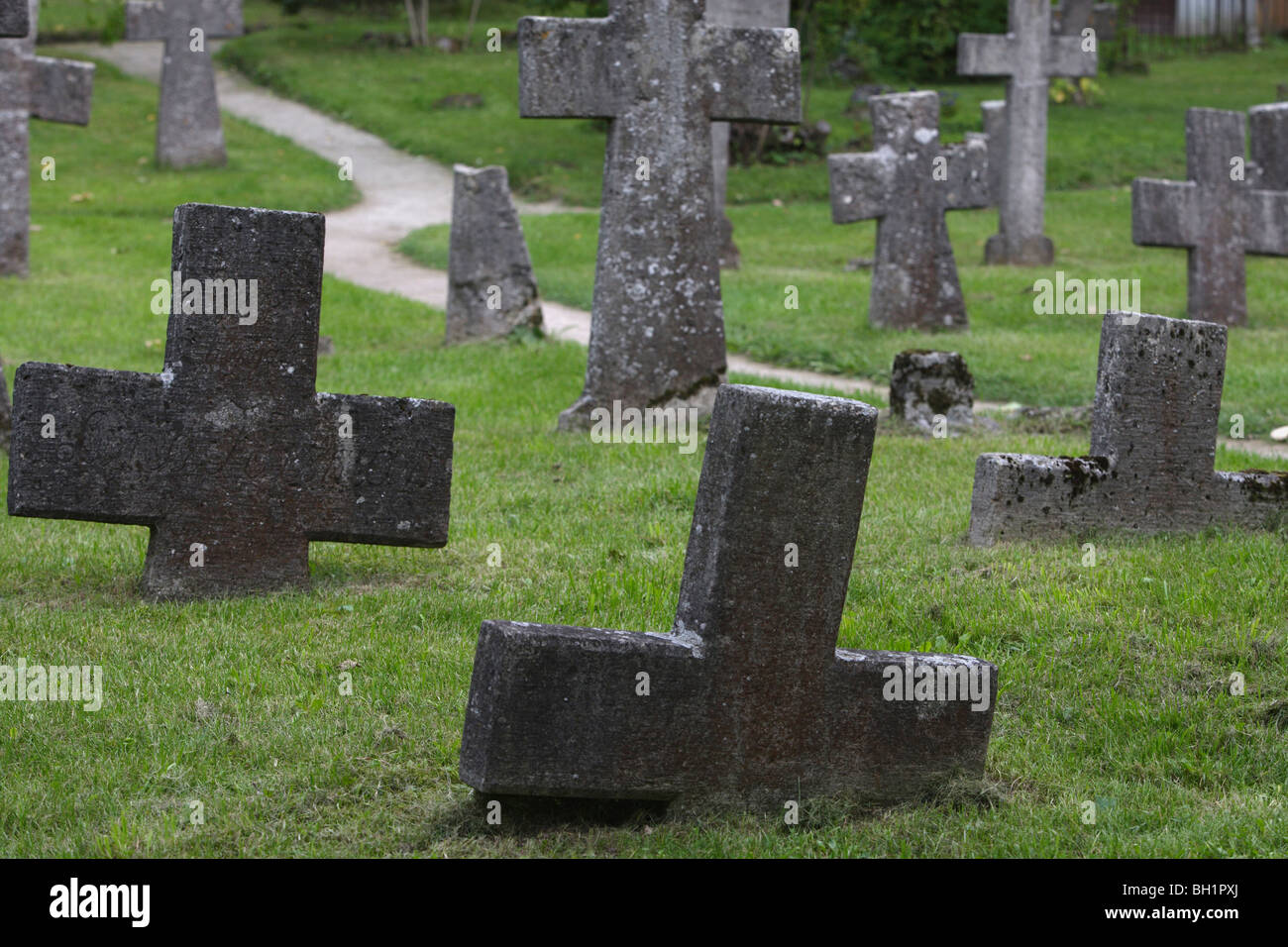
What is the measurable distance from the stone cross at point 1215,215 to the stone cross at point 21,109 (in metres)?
10.7

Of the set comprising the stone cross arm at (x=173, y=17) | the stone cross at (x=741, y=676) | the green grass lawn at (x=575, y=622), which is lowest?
the green grass lawn at (x=575, y=622)

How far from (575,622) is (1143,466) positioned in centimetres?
285

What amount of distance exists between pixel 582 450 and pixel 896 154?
5.71 m

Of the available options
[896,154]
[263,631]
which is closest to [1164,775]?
[263,631]

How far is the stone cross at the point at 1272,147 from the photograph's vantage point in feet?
43.5

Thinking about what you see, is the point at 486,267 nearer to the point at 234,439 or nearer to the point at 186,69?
the point at 234,439

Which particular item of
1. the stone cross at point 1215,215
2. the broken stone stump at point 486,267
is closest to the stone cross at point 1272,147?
the stone cross at point 1215,215

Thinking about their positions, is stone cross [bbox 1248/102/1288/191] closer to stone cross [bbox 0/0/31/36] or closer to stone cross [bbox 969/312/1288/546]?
stone cross [bbox 969/312/1288/546]

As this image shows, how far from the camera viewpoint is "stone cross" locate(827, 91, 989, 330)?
1264cm

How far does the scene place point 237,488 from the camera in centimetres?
559

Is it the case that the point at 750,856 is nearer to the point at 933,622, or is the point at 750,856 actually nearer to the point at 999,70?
the point at 933,622

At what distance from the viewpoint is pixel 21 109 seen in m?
15.2

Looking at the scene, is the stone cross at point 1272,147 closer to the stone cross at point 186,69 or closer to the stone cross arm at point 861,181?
the stone cross arm at point 861,181

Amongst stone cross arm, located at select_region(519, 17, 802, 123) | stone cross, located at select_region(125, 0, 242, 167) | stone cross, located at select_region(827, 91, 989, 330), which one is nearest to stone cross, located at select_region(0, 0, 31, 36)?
stone cross arm, located at select_region(519, 17, 802, 123)
